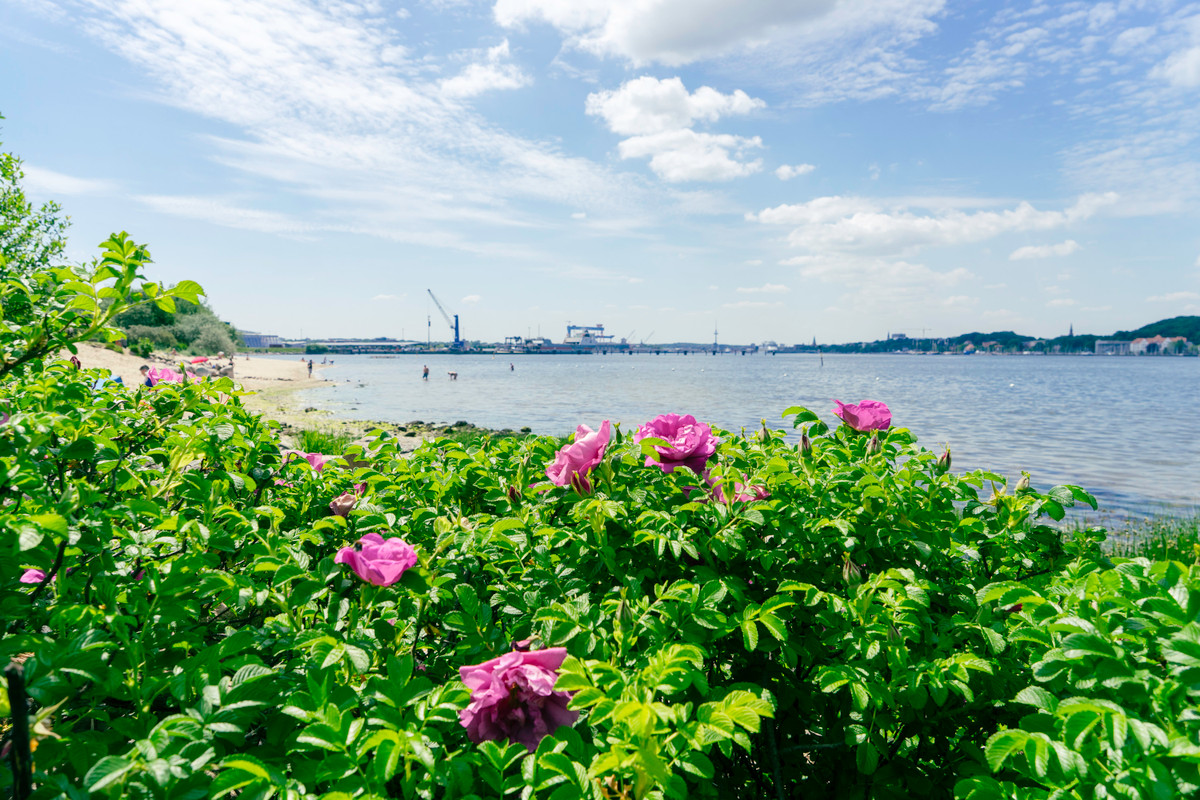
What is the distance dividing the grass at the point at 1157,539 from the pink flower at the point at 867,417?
7.10 m

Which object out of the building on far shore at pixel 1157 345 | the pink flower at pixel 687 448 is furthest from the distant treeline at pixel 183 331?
the building on far shore at pixel 1157 345

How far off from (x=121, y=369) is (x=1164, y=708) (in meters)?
46.8

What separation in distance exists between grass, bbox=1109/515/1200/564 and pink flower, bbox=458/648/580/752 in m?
9.12

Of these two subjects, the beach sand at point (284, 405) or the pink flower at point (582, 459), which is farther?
the beach sand at point (284, 405)

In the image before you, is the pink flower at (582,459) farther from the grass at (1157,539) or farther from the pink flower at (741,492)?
the grass at (1157,539)

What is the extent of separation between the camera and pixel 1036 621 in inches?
63.4

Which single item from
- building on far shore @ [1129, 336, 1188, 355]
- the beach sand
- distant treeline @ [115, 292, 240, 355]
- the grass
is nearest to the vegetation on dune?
the grass

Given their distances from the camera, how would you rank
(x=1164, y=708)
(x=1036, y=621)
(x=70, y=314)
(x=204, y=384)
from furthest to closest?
(x=204, y=384) → (x=70, y=314) → (x=1036, y=621) → (x=1164, y=708)

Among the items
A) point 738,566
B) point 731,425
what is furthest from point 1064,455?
point 738,566

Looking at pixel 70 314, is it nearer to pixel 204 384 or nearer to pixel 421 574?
pixel 204 384

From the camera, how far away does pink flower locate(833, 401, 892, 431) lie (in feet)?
10.3

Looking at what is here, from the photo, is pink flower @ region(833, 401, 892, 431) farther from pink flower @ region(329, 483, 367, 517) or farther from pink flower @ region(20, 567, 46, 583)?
pink flower @ region(20, 567, 46, 583)

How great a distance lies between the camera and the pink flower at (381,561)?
1697mm

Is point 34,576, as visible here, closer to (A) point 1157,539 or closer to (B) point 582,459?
(B) point 582,459
